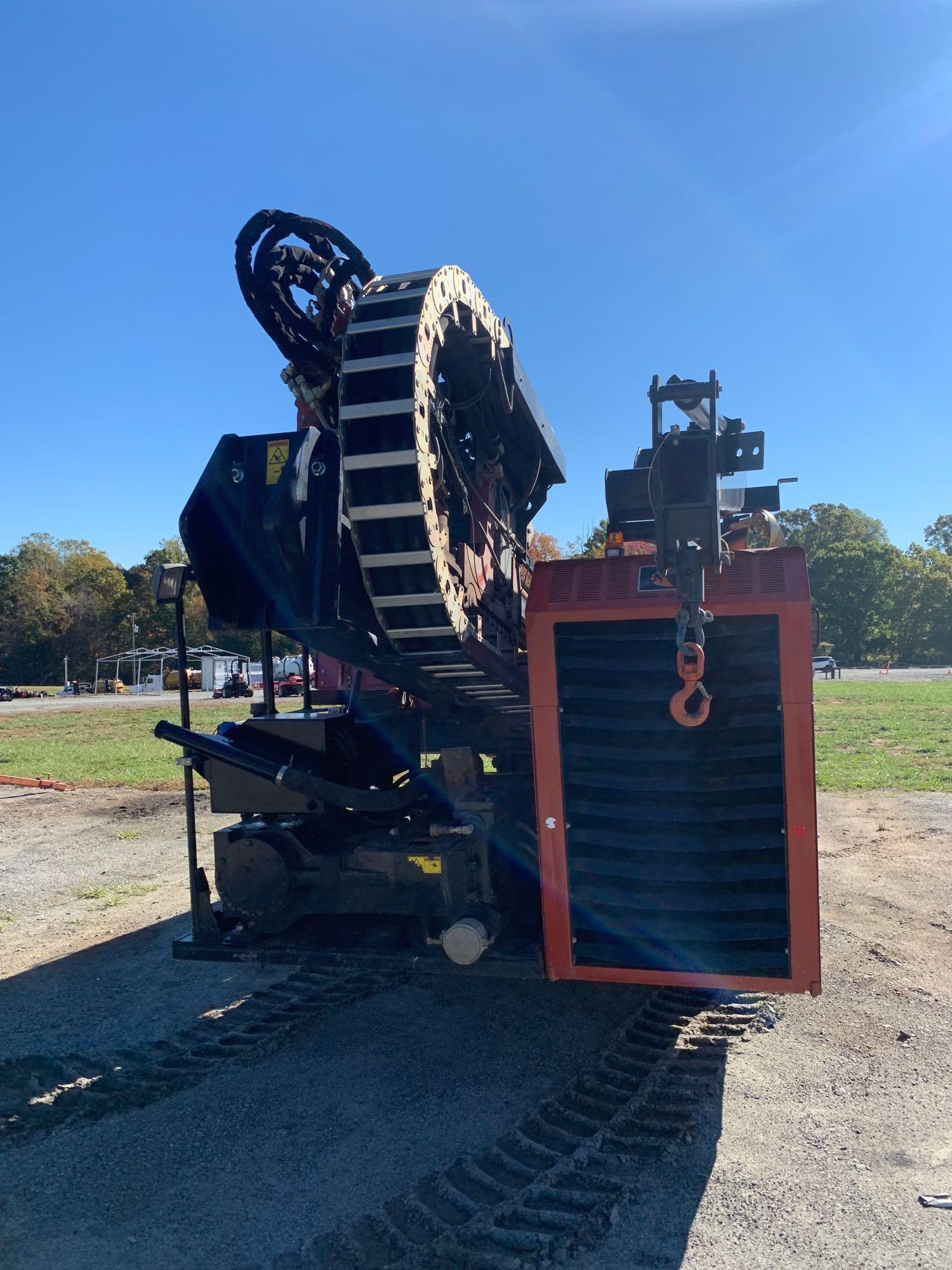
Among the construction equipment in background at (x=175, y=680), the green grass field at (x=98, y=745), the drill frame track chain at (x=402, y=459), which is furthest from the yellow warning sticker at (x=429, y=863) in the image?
the construction equipment in background at (x=175, y=680)

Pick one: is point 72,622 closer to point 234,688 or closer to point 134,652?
point 134,652

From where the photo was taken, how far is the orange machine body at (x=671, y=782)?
3.73m

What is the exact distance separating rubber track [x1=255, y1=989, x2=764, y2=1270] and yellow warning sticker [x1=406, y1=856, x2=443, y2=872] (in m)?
1.14

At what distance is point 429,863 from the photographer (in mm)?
4242

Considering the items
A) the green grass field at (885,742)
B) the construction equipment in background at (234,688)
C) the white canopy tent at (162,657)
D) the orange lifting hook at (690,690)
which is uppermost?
the white canopy tent at (162,657)

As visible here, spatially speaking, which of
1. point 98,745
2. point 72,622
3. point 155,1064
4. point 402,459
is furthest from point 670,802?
point 72,622

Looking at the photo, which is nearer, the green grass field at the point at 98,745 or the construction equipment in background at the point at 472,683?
the construction equipment in background at the point at 472,683

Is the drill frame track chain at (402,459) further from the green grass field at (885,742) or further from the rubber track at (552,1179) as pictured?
the green grass field at (885,742)

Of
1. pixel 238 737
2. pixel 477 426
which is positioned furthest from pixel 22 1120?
pixel 477 426

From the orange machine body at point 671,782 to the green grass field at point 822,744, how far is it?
255 inches

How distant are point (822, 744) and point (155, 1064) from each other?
51.1ft

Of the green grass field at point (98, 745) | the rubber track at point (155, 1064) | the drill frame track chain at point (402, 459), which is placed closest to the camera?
the drill frame track chain at point (402, 459)

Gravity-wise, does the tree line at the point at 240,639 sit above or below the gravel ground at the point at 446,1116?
above

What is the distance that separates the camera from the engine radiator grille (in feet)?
12.4
